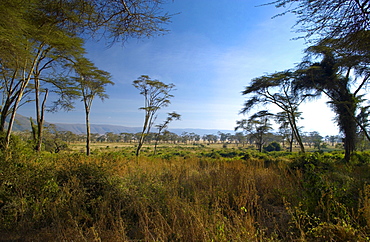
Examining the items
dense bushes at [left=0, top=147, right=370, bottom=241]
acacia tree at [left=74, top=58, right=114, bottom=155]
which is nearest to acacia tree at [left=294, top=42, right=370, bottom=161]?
dense bushes at [left=0, top=147, right=370, bottom=241]

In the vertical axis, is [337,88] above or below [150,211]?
above

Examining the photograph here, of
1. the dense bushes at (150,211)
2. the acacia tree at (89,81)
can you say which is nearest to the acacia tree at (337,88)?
the dense bushes at (150,211)

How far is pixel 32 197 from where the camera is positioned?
3.14m

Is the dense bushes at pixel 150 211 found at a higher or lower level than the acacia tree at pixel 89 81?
lower

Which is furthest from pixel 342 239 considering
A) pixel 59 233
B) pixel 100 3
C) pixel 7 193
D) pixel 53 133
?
pixel 53 133

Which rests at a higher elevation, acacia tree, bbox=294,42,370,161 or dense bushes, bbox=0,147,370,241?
acacia tree, bbox=294,42,370,161

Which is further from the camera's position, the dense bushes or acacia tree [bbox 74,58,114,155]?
acacia tree [bbox 74,58,114,155]

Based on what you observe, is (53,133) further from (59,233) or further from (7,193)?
(59,233)

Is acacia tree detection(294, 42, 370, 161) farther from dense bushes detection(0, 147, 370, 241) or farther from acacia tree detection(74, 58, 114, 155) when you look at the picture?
acacia tree detection(74, 58, 114, 155)

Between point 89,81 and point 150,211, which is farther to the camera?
point 89,81

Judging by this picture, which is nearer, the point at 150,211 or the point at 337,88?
the point at 150,211

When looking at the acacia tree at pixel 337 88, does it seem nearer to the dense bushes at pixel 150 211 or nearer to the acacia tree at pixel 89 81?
the dense bushes at pixel 150 211

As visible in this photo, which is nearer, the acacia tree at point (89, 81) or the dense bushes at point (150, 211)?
the dense bushes at point (150, 211)

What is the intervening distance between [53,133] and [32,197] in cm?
2082
